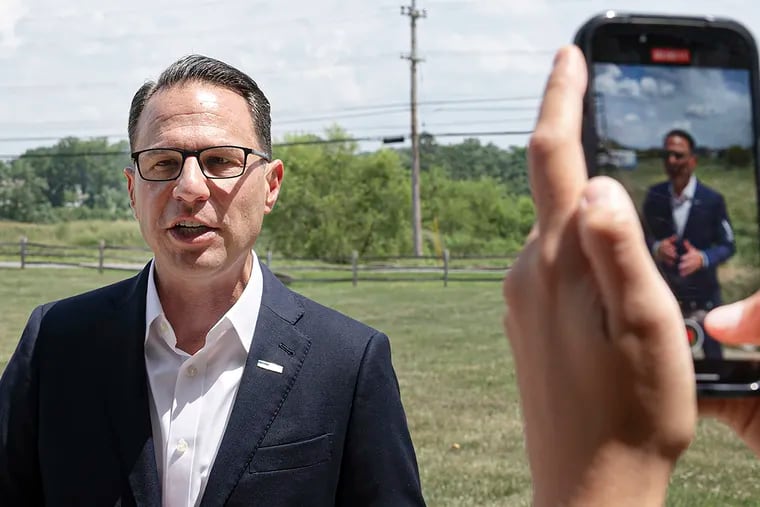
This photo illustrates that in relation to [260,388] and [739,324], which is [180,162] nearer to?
[260,388]

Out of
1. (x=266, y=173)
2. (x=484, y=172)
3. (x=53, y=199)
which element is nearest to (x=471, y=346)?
(x=266, y=173)

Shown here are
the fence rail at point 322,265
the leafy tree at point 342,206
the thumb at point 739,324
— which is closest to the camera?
the thumb at point 739,324

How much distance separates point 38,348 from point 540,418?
2114mm

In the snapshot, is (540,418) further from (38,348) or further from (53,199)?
(53,199)

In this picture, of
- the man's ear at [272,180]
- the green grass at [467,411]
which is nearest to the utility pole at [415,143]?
the green grass at [467,411]

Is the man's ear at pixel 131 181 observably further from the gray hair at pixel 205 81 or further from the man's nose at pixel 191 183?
the man's nose at pixel 191 183

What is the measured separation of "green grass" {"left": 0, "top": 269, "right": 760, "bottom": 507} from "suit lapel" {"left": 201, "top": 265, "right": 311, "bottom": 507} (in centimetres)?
487

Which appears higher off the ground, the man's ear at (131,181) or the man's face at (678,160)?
the man's face at (678,160)

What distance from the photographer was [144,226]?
8.83 feet

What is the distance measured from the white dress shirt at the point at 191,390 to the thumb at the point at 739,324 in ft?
5.59

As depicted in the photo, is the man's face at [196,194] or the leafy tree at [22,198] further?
the leafy tree at [22,198]

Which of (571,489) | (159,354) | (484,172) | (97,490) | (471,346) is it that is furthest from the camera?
(484,172)

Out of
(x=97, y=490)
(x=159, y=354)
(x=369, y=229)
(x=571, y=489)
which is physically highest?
(x=571, y=489)

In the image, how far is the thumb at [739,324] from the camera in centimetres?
99
